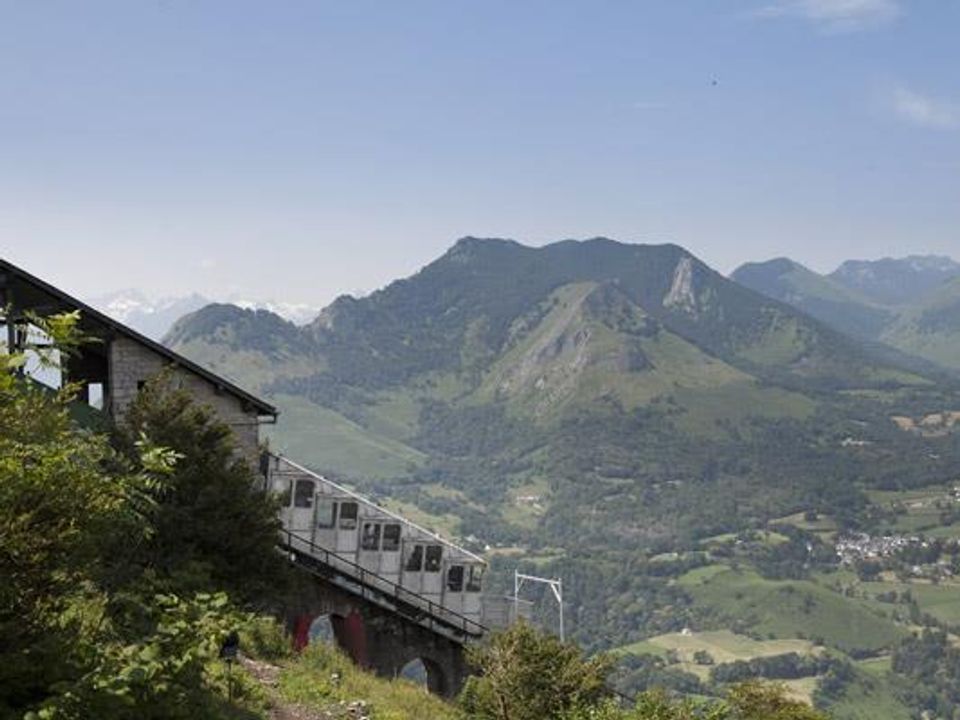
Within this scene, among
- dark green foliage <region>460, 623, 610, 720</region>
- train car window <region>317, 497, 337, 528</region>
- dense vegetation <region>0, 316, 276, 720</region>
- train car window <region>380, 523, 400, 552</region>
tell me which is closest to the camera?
dense vegetation <region>0, 316, 276, 720</region>

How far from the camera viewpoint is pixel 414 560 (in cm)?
4172

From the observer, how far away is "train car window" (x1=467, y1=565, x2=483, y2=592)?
42750 mm

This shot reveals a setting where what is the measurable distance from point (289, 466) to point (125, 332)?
29.3 feet

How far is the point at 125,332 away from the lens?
118 feet

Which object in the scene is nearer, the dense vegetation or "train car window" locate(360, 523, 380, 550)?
the dense vegetation

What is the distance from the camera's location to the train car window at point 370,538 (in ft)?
133

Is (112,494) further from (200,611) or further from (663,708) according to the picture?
(663,708)

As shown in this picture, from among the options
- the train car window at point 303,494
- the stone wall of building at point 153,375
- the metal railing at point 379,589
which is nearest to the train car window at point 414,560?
the metal railing at point 379,589

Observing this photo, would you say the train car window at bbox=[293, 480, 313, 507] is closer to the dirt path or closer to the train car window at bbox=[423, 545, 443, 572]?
the train car window at bbox=[423, 545, 443, 572]

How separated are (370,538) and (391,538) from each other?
1.07 metres

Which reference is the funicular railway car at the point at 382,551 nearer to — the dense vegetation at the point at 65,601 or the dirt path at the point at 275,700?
the dirt path at the point at 275,700

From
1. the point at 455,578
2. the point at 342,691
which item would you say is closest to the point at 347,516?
the point at 455,578

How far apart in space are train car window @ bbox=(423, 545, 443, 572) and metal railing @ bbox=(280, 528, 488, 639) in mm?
1260

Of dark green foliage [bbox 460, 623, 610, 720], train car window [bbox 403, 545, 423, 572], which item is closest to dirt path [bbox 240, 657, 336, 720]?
dark green foliage [bbox 460, 623, 610, 720]
